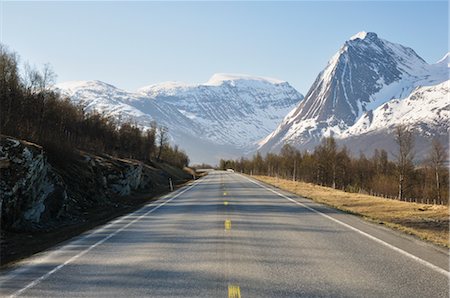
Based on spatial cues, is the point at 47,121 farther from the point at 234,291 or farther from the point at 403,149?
the point at 403,149

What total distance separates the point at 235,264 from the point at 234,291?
1713 millimetres

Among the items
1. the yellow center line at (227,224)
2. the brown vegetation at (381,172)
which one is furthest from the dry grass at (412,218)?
the brown vegetation at (381,172)

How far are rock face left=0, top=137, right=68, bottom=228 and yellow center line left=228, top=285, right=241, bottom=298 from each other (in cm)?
908

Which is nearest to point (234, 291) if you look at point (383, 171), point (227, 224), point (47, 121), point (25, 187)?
point (227, 224)

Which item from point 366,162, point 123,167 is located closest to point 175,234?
point 123,167

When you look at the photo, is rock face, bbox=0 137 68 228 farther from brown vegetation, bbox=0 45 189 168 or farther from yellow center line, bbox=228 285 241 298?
yellow center line, bbox=228 285 241 298

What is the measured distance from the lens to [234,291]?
634cm

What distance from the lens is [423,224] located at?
16766 mm

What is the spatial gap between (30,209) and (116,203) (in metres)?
10.7

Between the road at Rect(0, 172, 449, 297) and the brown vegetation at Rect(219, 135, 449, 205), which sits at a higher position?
the brown vegetation at Rect(219, 135, 449, 205)

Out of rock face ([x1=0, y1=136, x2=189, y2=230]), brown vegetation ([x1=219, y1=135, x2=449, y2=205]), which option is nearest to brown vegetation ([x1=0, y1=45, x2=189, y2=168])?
rock face ([x1=0, y1=136, x2=189, y2=230])

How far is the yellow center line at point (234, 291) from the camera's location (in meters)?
6.15

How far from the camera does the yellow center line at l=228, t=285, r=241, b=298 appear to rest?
20.2ft

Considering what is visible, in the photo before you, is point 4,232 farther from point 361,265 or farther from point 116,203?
point 116,203
